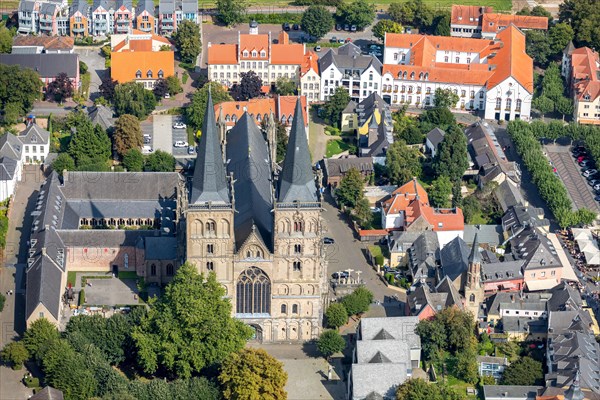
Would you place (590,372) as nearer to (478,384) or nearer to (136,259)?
(478,384)

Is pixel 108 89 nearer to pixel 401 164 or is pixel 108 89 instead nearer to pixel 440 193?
pixel 401 164

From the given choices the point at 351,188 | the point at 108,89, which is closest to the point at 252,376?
the point at 351,188

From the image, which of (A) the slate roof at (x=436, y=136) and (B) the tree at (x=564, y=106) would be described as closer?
(A) the slate roof at (x=436, y=136)

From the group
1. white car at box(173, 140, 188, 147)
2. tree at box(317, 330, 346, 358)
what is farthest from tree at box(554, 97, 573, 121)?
tree at box(317, 330, 346, 358)

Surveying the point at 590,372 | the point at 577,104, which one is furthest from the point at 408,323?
the point at 577,104

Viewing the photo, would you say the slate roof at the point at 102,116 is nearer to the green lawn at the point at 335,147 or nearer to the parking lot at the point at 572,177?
the green lawn at the point at 335,147

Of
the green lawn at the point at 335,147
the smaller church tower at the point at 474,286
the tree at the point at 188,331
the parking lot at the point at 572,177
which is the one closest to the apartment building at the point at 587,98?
the parking lot at the point at 572,177
